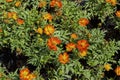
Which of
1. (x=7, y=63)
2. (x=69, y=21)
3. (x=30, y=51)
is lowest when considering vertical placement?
(x=7, y=63)

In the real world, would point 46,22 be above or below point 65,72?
above

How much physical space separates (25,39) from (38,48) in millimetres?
280

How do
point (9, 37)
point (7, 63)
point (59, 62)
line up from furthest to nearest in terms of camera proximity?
point (7, 63) → point (9, 37) → point (59, 62)

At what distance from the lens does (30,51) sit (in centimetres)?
484

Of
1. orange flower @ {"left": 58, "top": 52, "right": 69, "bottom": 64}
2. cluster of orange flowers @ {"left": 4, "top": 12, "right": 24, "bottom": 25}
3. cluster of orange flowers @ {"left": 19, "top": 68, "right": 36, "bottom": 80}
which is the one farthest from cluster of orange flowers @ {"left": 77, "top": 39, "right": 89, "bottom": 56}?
cluster of orange flowers @ {"left": 4, "top": 12, "right": 24, "bottom": 25}

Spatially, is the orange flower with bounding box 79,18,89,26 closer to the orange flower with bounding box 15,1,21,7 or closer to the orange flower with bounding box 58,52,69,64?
the orange flower with bounding box 58,52,69,64

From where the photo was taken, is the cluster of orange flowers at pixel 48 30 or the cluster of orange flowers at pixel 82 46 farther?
the cluster of orange flowers at pixel 48 30

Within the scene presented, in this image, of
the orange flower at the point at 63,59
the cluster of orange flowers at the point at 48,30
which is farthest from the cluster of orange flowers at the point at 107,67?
the cluster of orange flowers at the point at 48,30

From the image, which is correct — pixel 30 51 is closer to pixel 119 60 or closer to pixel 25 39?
pixel 25 39

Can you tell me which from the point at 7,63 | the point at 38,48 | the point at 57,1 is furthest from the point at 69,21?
the point at 7,63

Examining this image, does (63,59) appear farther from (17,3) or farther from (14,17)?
(17,3)

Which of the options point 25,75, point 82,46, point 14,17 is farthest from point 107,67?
point 14,17

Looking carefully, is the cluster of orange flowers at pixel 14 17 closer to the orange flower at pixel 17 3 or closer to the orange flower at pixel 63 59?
the orange flower at pixel 17 3

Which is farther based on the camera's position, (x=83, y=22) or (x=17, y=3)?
(x=17, y=3)
